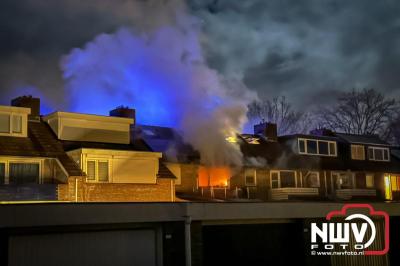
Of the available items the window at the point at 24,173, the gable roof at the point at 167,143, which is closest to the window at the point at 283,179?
the gable roof at the point at 167,143

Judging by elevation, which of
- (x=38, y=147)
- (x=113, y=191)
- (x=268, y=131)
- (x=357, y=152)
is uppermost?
(x=268, y=131)

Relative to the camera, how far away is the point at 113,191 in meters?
28.8

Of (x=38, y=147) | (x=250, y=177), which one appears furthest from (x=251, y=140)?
(x=38, y=147)

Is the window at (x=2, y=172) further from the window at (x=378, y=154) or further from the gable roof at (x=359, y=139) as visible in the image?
the window at (x=378, y=154)

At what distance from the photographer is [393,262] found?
84.7 ft

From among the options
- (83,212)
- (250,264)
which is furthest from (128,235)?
(250,264)

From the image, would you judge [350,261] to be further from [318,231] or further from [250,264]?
[250,264]

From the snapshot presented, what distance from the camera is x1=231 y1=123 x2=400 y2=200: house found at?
38688 millimetres

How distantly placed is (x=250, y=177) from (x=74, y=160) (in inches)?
558

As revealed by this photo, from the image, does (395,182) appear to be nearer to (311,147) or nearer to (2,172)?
(311,147)

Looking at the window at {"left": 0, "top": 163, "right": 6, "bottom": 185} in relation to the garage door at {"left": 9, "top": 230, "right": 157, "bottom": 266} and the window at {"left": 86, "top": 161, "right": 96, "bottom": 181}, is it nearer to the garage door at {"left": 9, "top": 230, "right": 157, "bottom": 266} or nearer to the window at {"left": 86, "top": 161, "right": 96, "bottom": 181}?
the window at {"left": 86, "top": 161, "right": 96, "bottom": 181}

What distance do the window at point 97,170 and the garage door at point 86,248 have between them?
32.7 ft

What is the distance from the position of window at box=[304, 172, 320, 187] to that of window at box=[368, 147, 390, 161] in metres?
7.88

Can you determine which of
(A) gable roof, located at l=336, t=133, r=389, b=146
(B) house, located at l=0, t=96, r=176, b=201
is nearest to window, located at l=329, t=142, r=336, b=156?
(A) gable roof, located at l=336, t=133, r=389, b=146
